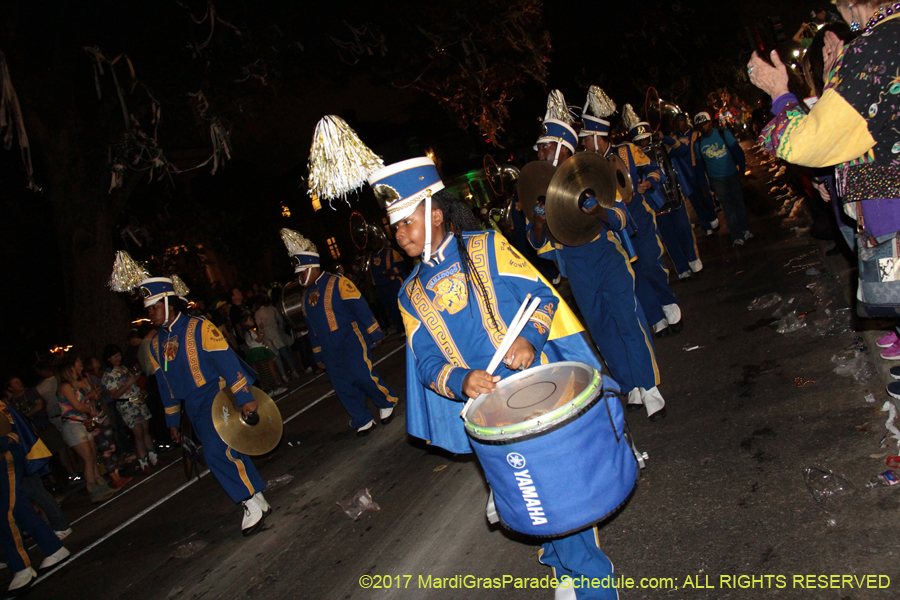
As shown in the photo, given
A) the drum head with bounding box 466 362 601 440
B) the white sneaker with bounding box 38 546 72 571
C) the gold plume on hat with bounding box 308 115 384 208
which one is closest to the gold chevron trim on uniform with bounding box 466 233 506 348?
the drum head with bounding box 466 362 601 440

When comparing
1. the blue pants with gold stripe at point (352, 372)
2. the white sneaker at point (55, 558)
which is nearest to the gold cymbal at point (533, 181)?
the blue pants with gold stripe at point (352, 372)

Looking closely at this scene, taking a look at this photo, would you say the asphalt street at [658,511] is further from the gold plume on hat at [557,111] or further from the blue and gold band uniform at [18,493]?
the gold plume on hat at [557,111]

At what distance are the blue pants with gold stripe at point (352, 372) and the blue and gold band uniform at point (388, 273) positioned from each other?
592cm

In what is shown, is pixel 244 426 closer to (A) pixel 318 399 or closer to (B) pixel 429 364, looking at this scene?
(B) pixel 429 364

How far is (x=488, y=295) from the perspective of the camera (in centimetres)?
299

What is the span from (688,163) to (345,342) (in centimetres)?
754

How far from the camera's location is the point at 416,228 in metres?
3.02

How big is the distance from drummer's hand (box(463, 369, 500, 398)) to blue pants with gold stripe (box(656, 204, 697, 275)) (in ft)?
23.4

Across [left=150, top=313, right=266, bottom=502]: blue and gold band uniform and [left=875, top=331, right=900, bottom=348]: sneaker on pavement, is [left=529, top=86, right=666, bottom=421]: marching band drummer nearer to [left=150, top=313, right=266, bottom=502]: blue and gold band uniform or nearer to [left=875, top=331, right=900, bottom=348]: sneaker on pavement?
[left=875, top=331, right=900, bottom=348]: sneaker on pavement

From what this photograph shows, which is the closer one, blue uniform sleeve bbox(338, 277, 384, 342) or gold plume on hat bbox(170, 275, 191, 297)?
gold plume on hat bbox(170, 275, 191, 297)

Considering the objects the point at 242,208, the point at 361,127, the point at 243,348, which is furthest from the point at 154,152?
the point at 361,127

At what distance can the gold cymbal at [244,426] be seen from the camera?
5.53m

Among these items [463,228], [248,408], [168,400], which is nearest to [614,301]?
[463,228]

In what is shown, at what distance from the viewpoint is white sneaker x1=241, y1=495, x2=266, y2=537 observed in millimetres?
5590
